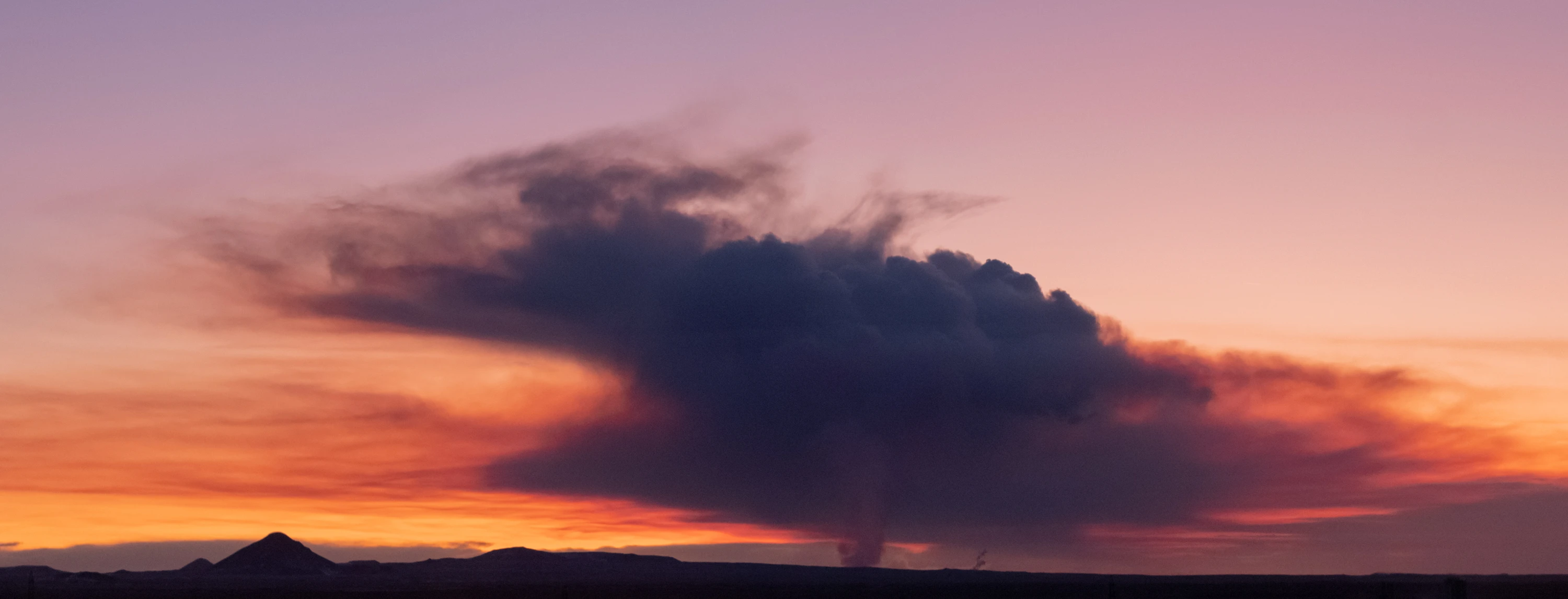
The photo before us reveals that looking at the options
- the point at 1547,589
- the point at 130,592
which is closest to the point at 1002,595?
the point at 1547,589

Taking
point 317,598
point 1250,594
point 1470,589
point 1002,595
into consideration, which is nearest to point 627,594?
point 317,598

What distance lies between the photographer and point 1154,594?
163m

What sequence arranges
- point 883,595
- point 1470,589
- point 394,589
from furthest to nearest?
point 394,589, point 883,595, point 1470,589

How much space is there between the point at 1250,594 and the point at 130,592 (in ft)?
481

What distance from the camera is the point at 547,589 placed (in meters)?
197

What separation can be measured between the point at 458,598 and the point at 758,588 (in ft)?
121

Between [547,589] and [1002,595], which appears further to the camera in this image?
[547,589]

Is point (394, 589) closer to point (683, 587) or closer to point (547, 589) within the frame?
point (547, 589)

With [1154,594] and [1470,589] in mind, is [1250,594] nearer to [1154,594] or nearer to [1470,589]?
[1154,594]

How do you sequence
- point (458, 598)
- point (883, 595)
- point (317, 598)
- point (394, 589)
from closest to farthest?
point (317, 598)
point (458, 598)
point (883, 595)
point (394, 589)

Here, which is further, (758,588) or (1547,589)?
(758,588)

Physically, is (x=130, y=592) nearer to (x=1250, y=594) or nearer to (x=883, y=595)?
(x=883, y=595)

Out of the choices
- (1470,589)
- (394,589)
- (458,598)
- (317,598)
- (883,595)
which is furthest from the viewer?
(394,589)

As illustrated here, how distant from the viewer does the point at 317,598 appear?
14400cm
